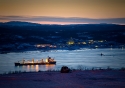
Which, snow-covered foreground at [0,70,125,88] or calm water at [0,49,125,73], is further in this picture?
calm water at [0,49,125,73]

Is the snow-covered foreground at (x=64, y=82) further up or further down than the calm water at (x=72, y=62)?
further up

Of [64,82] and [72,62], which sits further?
[72,62]

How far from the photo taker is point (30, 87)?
1005cm

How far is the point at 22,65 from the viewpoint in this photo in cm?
4556

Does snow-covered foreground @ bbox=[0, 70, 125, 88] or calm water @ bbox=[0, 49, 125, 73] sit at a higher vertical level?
snow-covered foreground @ bbox=[0, 70, 125, 88]

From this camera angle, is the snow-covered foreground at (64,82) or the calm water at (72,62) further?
the calm water at (72,62)

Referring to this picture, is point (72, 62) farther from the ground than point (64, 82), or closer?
closer

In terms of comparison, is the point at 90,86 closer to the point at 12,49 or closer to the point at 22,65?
the point at 22,65

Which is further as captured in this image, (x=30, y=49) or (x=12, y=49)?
(x=30, y=49)

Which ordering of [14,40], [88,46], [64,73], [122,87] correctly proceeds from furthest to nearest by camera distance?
[88,46] → [14,40] → [64,73] → [122,87]

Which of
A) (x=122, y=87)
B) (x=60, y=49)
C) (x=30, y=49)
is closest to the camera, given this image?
(x=122, y=87)

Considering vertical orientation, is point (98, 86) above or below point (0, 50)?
above

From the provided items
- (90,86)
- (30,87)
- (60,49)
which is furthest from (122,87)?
(60,49)

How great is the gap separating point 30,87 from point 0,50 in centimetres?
7861
